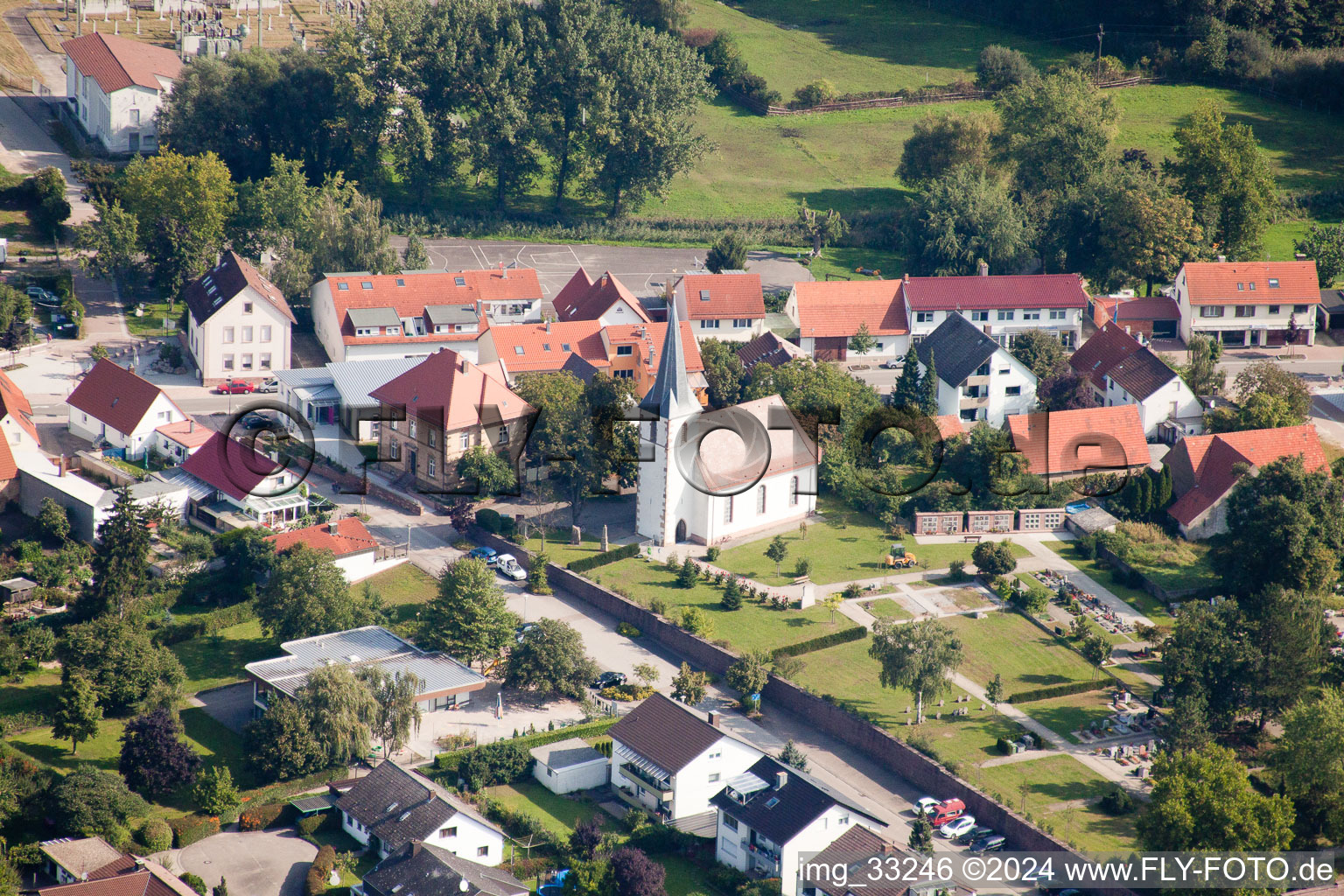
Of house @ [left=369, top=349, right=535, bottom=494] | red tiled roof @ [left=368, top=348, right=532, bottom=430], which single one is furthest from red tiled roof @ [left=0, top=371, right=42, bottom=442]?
house @ [left=369, top=349, right=535, bottom=494]

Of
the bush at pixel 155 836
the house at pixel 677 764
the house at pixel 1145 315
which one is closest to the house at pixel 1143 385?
the house at pixel 1145 315

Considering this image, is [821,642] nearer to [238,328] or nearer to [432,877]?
[432,877]

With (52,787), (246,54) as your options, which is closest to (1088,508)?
(52,787)

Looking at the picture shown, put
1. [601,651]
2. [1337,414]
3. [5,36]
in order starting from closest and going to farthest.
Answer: [601,651] → [1337,414] → [5,36]

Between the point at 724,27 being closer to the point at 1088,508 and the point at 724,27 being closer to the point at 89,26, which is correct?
the point at 89,26

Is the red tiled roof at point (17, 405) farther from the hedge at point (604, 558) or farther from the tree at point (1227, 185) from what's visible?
the tree at point (1227, 185)
